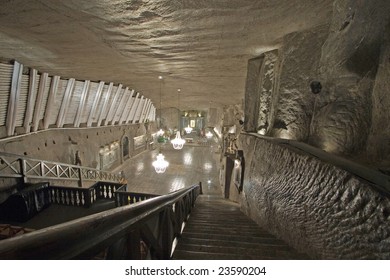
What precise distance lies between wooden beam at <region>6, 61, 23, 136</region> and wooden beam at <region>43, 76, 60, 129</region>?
1.38 meters

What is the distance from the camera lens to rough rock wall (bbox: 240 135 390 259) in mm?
1553

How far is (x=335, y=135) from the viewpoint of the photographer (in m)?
2.94

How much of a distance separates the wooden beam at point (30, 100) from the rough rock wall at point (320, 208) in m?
7.90

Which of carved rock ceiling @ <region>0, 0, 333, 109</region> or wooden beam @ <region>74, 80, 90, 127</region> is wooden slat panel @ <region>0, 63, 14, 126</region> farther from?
wooden beam @ <region>74, 80, 90, 127</region>

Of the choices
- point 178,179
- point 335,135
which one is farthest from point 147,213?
point 178,179

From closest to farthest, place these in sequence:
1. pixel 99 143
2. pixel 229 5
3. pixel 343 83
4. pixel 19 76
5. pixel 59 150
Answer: pixel 343 83, pixel 229 5, pixel 19 76, pixel 59 150, pixel 99 143

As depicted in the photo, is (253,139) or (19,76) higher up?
(19,76)

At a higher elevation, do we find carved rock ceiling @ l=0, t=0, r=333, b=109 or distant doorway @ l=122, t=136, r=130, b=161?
carved rock ceiling @ l=0, t=0, r=333, b=109

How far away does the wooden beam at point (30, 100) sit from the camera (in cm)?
655

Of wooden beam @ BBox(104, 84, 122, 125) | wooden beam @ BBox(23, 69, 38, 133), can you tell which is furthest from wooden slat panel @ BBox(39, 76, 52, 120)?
wooden beam @ BBox(104, 84, 122, 125)

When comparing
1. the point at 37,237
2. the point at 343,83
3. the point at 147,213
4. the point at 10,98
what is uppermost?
the point at 343,83

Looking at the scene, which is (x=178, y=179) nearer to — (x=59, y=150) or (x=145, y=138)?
(x=59, y=150)

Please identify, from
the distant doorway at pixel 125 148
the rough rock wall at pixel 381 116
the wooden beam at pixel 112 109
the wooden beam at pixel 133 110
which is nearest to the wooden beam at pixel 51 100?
the wooden beam at pixel 112 109

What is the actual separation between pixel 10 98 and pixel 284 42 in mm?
8323
